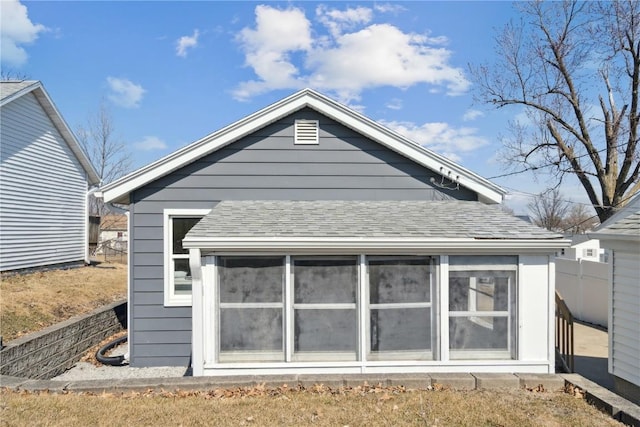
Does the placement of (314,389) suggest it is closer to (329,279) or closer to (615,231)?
(329,279)

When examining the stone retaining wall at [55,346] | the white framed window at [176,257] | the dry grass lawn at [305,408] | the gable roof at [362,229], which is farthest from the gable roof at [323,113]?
the dry grass lawn at [305,408]

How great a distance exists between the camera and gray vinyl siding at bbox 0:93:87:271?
1373 centimetres

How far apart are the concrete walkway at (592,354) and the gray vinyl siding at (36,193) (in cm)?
1578

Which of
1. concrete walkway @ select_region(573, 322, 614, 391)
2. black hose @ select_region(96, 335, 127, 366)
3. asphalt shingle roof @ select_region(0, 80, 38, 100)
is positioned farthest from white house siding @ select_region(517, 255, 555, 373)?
asphalt shingle roof @ select_region(0, 80, 38, 100)

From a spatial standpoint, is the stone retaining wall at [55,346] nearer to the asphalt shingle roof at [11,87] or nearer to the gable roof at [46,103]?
the gable roof at [46,103]

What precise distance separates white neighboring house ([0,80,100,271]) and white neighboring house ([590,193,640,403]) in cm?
1577

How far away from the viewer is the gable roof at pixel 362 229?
6.05m

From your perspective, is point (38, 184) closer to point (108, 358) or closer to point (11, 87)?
point (11, 87)

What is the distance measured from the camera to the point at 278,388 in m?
5.37

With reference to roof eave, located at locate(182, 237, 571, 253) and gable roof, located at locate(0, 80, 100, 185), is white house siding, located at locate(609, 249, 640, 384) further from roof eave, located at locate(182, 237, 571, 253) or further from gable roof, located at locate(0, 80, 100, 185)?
gable roof, located at locate(0, 80, 100, 185)

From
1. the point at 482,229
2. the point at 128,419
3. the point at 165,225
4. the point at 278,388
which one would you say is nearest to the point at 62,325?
the point at 165,225

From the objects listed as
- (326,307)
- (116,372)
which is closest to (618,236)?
(326,307)

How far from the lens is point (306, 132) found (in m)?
8.15

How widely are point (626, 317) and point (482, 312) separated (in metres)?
2.19
